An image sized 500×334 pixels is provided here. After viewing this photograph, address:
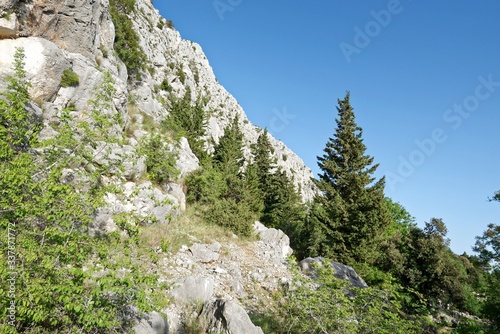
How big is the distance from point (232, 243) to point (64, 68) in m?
12.4

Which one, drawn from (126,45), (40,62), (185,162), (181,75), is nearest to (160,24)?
(181,75)

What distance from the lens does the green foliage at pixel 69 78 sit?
12.1 meters

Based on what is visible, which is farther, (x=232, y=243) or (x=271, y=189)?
(x=271, y=189)

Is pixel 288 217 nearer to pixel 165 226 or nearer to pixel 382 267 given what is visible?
pixel 382 267

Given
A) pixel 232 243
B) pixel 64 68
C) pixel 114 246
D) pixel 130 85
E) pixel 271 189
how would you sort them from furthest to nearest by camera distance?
pixel 271 189 < pixel 130 85 < pixel 232 243 < pixel 64 68 < pixel 114 246

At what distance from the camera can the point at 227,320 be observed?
665 centimetres

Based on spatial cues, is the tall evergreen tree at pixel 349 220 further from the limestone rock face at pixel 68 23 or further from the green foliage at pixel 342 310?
the limestone rock face at pixel 68 23

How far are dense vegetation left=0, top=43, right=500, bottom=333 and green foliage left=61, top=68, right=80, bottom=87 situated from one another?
120 cm

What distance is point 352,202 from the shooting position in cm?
2108

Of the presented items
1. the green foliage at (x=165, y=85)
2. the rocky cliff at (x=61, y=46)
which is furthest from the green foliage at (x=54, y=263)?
the green foliage at (x=165, y=85)

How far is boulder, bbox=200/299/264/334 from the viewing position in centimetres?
658

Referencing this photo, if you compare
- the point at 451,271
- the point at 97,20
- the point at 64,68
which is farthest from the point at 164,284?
the point at 451,271

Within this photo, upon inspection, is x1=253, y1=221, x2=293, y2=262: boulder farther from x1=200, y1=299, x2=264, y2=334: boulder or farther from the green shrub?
the green shrub

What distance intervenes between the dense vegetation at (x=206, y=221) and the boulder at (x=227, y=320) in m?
1.17
